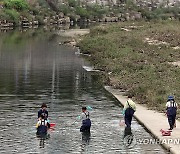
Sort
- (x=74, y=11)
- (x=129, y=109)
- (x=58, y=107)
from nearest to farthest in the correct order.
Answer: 1. (x=129, y=109)
2. (x=58, y=107)
3. (x=74, y=11)

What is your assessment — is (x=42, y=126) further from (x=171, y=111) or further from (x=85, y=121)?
(x=171, y=111)

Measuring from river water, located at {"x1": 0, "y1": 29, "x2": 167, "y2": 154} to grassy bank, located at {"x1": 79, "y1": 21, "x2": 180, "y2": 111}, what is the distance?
61.4 inches

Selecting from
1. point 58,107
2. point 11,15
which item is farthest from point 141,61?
point 11,15

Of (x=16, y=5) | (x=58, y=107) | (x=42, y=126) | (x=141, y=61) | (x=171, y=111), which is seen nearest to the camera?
(x=171, y=111)

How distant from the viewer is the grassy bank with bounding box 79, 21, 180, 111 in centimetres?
3425

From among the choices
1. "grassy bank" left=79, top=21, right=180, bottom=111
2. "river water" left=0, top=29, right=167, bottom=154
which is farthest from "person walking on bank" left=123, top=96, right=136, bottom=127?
"grassy bank" left=79, top=21, right=180, bottom=111

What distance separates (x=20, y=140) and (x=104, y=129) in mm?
4082

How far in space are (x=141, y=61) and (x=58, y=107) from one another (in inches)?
737

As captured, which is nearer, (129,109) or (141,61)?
(129,109)

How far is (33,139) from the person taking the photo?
24.6 meters

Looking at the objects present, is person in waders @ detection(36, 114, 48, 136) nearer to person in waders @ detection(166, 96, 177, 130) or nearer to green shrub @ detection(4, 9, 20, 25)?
person in waders @ detection(166, 96, 177, 130)

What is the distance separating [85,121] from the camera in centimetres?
2558

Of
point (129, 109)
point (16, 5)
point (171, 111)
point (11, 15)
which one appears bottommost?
point (11, 15)

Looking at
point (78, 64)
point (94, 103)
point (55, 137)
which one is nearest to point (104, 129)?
point (55, 137)
